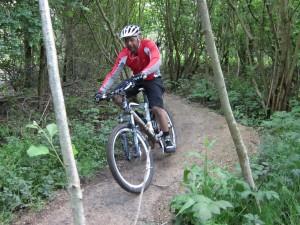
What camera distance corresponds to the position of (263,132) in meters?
6.62

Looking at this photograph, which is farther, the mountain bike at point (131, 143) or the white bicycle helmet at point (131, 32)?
the white bicycle helmet at point (131, 32)

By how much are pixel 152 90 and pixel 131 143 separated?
87 cm

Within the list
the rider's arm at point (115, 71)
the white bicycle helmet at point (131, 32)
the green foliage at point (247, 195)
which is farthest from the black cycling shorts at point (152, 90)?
the green foliage at point (247, 195)

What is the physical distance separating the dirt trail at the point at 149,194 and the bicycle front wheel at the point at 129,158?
160 millimetres

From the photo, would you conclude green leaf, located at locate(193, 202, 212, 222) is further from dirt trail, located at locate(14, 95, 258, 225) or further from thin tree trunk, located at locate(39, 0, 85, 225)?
thin tree trunk, located at locate(39, 0, 85, 225)

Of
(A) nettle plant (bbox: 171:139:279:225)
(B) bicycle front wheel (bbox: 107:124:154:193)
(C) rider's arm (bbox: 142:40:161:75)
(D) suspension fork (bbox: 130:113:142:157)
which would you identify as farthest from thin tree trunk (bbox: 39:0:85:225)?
(C) rider's arm (bbox: 142:40:161:75)

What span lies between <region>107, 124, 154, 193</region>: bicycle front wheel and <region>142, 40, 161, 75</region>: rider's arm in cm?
76

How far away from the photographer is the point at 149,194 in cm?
481

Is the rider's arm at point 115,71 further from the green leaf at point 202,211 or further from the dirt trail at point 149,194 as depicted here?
the green leaf at point 202,211

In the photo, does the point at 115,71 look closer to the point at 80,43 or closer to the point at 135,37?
the point at 135,37

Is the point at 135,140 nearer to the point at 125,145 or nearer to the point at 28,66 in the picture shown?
the point at 125,145

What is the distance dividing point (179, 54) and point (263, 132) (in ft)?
18.6

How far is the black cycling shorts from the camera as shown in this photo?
563cm

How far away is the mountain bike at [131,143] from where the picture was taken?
4691 mm
